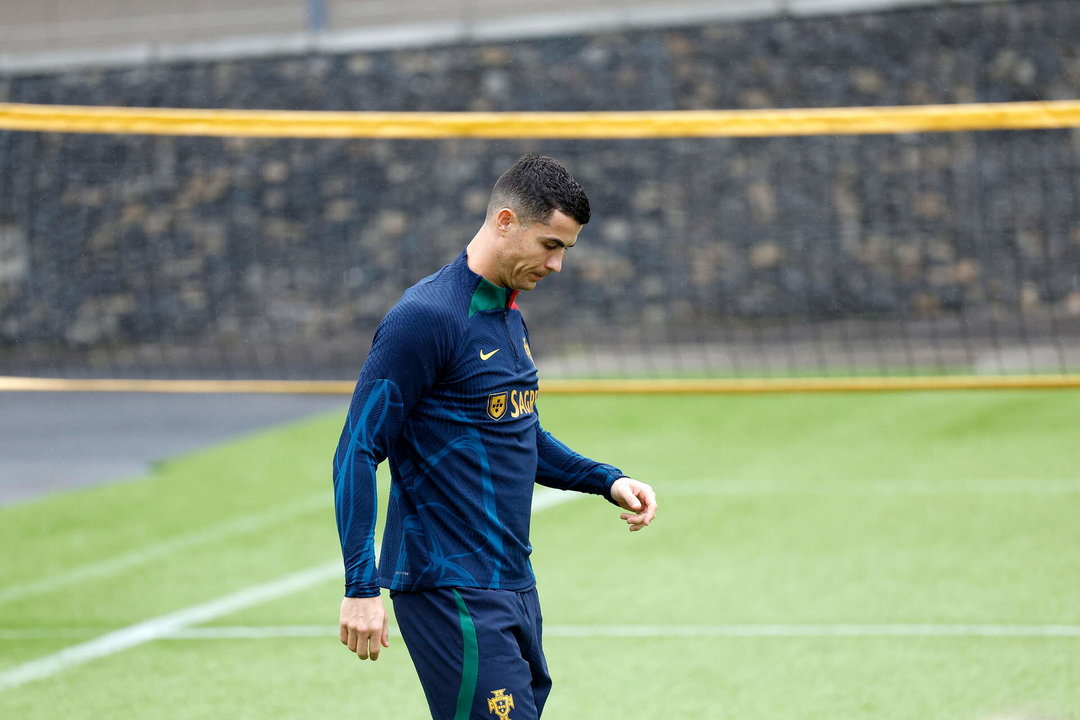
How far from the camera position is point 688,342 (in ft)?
55.5

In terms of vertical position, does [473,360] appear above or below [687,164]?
above

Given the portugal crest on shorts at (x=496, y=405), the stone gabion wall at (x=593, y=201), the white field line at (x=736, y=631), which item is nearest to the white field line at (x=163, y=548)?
the white field line at (x=736, y=631)

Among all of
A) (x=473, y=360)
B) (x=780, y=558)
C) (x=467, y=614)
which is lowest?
(x=780, y=558)

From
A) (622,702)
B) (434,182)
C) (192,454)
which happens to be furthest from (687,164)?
(622,702)

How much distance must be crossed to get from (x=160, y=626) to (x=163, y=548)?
1.74 metres

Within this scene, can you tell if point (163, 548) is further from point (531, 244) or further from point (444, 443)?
point (531, 244)

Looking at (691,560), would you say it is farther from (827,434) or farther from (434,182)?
(434,182)

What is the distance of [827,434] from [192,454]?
5.11 meters

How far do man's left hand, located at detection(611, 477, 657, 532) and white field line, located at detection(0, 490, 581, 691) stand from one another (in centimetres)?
302

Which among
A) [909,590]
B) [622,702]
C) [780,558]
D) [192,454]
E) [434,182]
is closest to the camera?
[622,702]

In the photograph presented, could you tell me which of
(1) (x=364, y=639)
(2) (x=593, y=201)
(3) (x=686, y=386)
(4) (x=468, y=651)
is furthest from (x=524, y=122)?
(2) (x=593, y=201)

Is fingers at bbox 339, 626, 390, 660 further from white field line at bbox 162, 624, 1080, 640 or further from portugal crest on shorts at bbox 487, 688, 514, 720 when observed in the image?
white field line at bbox 162, 624, 1080, 640

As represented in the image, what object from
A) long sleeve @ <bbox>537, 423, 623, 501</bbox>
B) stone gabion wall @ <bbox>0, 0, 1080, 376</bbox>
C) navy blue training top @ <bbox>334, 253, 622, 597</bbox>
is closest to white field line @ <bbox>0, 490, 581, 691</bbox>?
long sleeve @ <bbox>537, 423, 623, 501</bbox>

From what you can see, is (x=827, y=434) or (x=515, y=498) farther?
(x=827, y=434)
